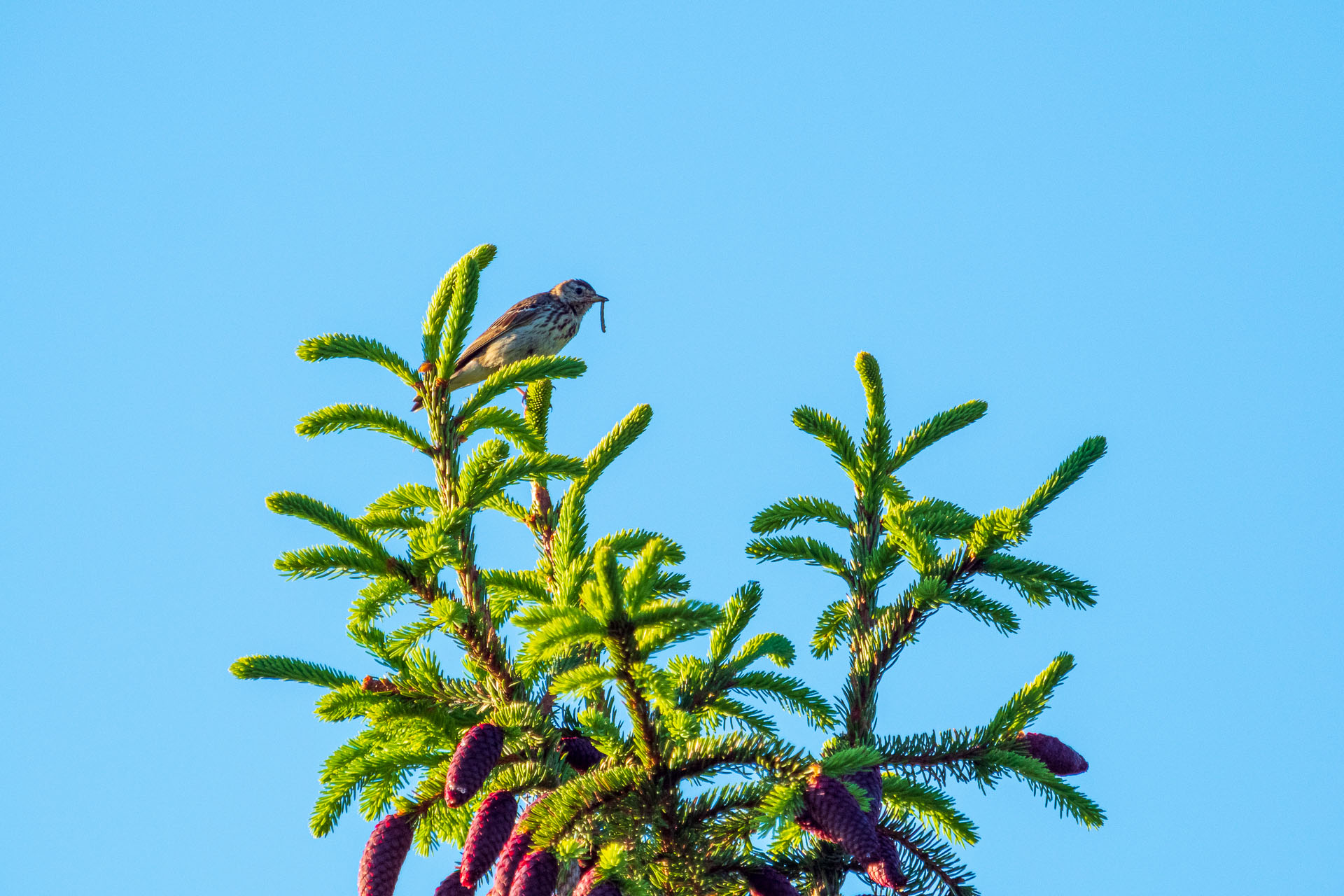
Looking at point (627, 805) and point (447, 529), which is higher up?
point (447, 529)

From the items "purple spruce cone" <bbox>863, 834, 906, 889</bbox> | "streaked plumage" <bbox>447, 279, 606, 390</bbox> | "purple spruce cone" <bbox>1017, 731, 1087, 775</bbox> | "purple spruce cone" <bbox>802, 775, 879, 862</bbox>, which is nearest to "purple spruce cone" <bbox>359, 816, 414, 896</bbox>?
"purple spruce cone" <bbox>802, 775, 879, 862</bbox>

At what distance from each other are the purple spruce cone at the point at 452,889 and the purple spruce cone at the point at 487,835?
10cm

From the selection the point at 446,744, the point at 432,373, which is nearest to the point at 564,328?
the point at 432,373

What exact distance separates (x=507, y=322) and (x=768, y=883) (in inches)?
402

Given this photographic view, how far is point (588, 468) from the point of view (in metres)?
4.42

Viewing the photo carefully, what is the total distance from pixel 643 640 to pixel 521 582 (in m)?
1.33

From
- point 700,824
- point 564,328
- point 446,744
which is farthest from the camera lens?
point 564,328

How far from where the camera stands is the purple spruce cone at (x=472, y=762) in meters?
3.04

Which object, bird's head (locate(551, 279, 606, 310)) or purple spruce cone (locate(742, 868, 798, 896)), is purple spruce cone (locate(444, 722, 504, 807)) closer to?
purple spruce cone (locate(742, 868, 798, 896))

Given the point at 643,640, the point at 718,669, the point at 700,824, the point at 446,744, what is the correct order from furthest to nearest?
1. the point at 446,744
2. the point at 718,669
3. the point at 700,824
4. the point at 643,640

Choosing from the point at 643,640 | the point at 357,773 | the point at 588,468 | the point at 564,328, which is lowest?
the point at 357,773

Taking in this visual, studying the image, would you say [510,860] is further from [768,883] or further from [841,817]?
[841,817]

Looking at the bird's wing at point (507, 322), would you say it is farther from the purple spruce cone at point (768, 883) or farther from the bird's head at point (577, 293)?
the purple spruce cone at point (768, 883)

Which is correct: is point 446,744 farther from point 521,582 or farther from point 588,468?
point 588,468
